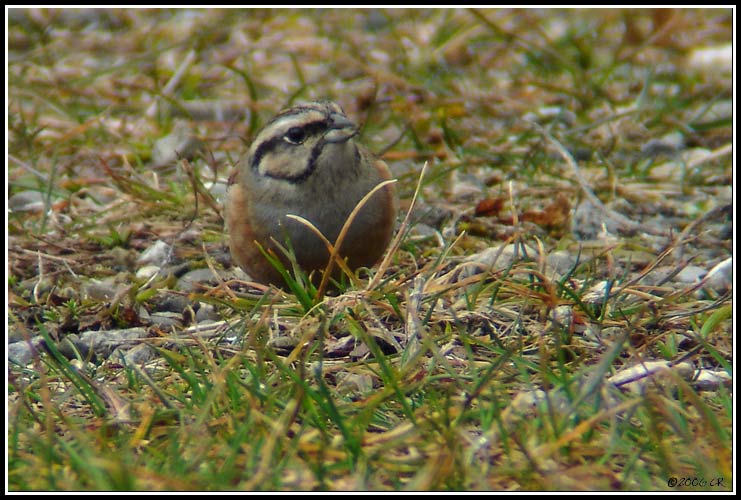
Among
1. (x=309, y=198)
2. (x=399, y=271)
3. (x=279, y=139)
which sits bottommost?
(x=399, y=271)

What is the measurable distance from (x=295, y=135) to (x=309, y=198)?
30 cm

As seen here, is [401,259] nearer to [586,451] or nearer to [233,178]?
[233,178]

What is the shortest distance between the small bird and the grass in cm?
18

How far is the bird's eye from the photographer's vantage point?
4078 mm

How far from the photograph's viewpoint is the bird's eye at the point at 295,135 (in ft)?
13.4

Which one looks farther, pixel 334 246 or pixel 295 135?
pixel 295 135

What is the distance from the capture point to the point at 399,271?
3906 mm
